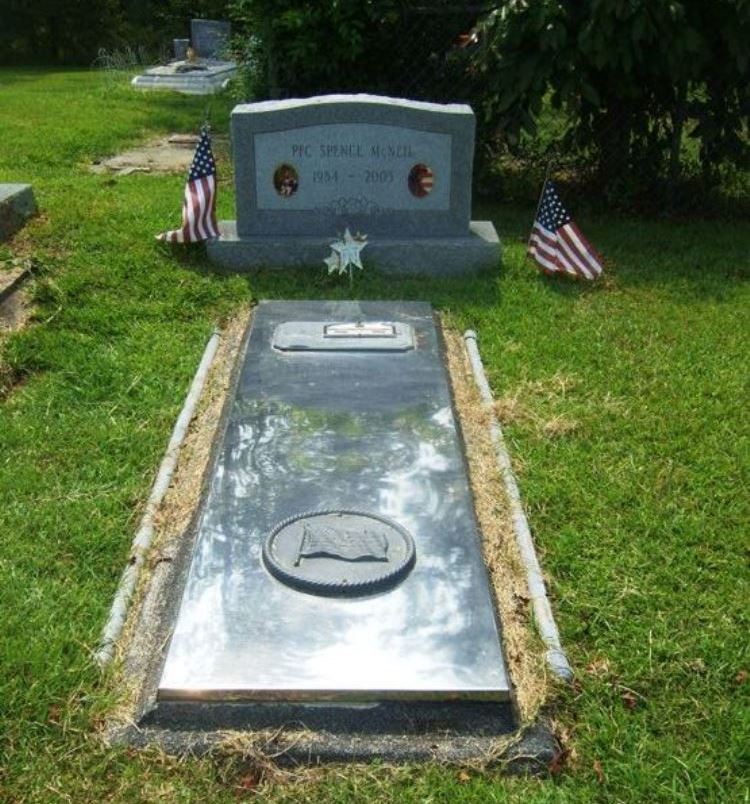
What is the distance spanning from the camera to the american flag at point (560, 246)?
570 centimetres

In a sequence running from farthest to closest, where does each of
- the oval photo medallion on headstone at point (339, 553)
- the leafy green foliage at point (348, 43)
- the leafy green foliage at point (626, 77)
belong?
1. the leafy green foliage at point (348, 43)
2. the leafy green foliage at point (626, 77)
3. the oval photo medallion on headstone at point (339, 553)

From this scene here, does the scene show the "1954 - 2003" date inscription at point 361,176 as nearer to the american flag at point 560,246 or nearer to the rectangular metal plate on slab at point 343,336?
the american flag at point 560,246

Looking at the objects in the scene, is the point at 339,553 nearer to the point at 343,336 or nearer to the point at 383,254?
the point at 343,336

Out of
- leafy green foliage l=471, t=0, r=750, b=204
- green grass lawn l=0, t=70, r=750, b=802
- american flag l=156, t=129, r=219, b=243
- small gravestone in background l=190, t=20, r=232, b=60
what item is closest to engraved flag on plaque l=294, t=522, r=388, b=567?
green grass lawn l=0, t=70, r=750, b=802

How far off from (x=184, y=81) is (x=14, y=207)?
1048 centimetres

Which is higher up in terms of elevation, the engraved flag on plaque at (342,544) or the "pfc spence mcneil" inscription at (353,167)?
the "pfc spence mcneil" inscription at (353,167)

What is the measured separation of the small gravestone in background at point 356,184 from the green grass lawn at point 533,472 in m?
0.25

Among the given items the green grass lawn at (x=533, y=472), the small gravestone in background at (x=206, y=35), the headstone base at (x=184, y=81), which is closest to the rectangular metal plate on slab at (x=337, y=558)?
the green grass lawn at (x=533, y=472)

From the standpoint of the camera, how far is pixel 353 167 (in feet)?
19.2

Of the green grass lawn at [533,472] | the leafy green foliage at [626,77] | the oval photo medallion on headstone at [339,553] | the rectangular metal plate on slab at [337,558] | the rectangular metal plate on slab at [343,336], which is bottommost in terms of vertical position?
the green grass lawn at [533,472]

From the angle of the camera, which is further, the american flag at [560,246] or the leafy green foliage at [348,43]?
the leafy green foliage at [348,43]

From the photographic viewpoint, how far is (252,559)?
2.73 m

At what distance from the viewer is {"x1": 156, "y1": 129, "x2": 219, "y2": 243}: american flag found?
19.0 feet

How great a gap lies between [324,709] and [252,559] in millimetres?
566
